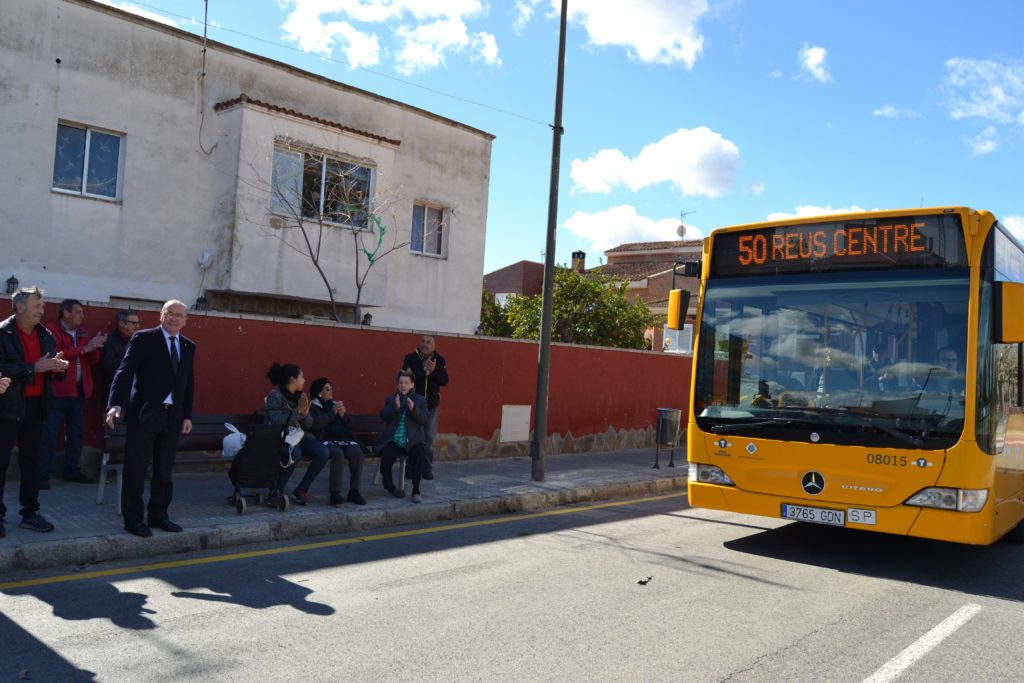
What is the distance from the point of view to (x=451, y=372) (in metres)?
13.3

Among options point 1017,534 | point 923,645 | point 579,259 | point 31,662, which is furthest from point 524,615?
point 579,259

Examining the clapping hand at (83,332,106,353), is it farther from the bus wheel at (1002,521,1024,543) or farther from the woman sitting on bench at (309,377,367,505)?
the bus wheel at (1002,521,1024,543)

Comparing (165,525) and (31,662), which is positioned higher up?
(165,525)

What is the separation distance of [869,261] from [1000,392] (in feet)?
5.33

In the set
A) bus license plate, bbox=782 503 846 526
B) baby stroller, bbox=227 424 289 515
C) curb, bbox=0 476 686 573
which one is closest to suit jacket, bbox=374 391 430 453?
curb, bbox=0 476 686 573

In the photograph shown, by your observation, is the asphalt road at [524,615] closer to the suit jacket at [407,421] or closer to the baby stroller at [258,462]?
the baby stroller at [258,462]

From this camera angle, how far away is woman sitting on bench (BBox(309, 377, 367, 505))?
8.75 meters

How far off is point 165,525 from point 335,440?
2486 millimetres

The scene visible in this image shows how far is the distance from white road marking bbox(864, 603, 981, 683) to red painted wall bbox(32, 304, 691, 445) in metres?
7.97

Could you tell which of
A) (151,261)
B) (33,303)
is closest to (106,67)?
(151,261)

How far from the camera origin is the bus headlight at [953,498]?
6.88m

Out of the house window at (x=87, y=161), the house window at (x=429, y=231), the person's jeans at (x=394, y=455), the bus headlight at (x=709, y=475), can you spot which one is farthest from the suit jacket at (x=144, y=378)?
the house window at (x=429, y=231)

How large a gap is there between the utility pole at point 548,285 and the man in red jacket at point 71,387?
544 centimetres

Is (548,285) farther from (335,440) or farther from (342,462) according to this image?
(342,462)
